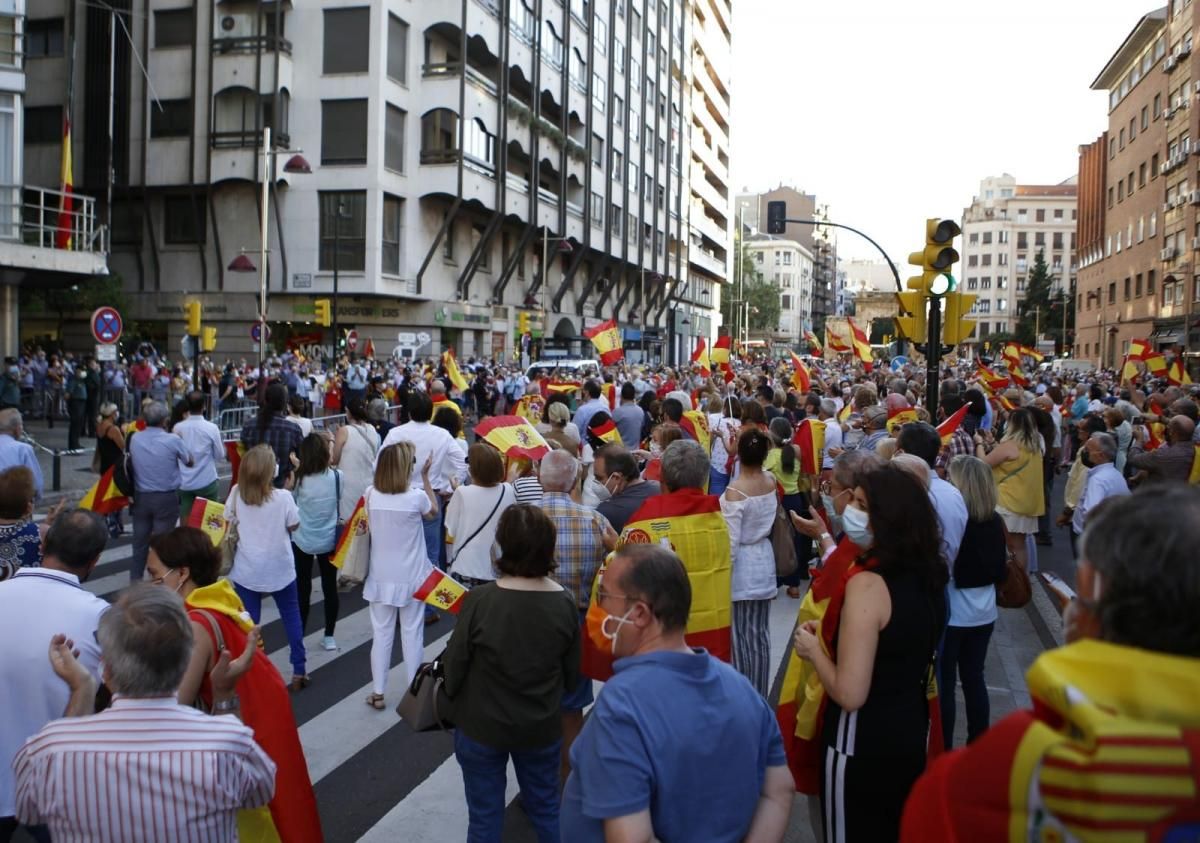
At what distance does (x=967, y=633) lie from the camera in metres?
5.39

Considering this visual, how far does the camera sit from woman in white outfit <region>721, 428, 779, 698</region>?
6.07m

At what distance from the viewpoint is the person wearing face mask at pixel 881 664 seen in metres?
3.31

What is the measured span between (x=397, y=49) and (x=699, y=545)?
36.8 meters

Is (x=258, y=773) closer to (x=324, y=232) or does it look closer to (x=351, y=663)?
(x=351, y=663)

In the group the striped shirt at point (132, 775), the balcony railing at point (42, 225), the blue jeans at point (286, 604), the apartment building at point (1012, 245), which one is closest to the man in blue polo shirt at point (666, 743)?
the striped shirt at point (132, 775)

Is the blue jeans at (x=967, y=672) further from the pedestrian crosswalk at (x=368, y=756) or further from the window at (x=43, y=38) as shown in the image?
the window at (x=43, y=38)

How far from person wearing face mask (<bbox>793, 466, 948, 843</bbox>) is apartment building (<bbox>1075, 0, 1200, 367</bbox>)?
141ft

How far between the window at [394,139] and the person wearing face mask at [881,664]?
36404 millimetres

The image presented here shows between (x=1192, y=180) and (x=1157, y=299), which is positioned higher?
(x=1192, y=180)

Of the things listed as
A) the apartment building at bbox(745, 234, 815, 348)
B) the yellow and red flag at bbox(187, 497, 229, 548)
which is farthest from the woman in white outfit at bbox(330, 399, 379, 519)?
the apartment building at bbox(745, 234, 815, 348)

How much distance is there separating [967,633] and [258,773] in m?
3.79

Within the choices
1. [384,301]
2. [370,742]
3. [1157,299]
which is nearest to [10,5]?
[384,301]

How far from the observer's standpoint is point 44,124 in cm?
3831

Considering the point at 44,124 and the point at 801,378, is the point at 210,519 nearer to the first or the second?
the point at 801,378
